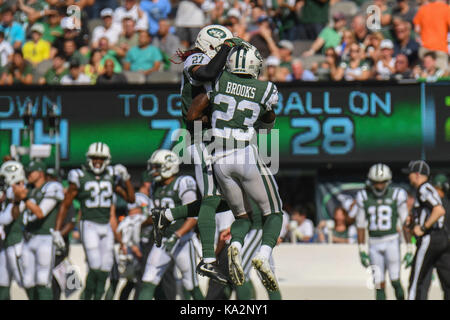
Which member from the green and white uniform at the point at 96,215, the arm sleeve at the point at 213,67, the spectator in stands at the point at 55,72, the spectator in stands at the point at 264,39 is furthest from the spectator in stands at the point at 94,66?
the arm sleeve at the point at 213,67

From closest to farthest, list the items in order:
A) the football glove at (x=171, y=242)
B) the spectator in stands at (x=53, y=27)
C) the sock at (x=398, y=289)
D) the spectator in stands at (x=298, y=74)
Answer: the football glove at (x=171, y=242)
the sock at (x=398, y=289)
the spectator in stands at (x=298, y=74)
the spectator in stands at (x=53, y=27)

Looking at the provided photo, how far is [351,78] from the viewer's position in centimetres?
1711

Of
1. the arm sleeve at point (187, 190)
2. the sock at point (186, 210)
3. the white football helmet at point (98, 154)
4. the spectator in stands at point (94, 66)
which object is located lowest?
the sock at point (186, 210)

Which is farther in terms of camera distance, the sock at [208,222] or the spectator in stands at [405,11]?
the spectator in stands at [405,11]

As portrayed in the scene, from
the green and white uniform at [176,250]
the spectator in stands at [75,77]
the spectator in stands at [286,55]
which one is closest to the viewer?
the green and white uniform at [176,250]

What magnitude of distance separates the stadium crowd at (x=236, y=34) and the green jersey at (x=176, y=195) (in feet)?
10.1

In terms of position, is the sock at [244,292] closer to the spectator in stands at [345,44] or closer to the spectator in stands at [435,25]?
the spectator in stands at [345,44]

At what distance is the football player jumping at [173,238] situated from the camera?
14422 mm

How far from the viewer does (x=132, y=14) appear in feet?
63.0

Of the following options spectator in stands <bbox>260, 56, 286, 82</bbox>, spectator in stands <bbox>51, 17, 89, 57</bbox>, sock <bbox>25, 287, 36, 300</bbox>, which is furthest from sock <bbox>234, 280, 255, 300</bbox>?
spectator in stands <bbox>51, 17, 89, 57</bbox>

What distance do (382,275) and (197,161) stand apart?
690 centimetres

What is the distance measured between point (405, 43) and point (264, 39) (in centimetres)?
225

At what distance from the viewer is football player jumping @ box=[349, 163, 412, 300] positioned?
1520 centimetres

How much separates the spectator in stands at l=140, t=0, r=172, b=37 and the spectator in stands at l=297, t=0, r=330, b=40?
2344 mm
